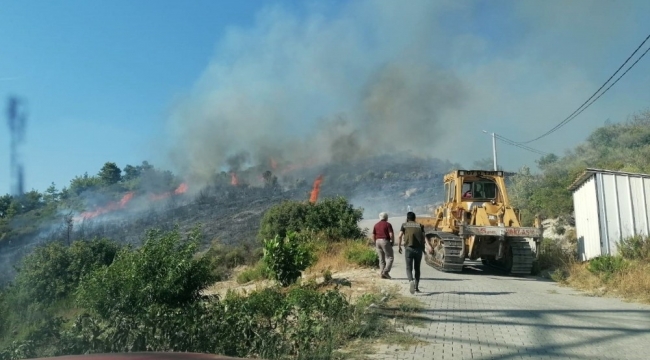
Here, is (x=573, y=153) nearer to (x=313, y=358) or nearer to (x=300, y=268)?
(x=300, y=268)

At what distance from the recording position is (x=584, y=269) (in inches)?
573

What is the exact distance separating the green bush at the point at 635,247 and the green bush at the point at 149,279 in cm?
1140

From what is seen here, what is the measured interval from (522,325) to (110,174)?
70.7 meters

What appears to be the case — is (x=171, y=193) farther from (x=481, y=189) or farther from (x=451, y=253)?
(x=451, y=253)

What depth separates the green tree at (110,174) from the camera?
70.3 meters

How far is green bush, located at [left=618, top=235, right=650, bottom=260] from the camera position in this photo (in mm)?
14141

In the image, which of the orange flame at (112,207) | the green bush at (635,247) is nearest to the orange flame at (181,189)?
the orange flame at (112,207)

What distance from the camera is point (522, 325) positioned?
8797mm

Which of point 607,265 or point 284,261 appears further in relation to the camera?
point 607,265

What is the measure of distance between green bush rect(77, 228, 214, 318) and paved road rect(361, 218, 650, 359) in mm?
2816

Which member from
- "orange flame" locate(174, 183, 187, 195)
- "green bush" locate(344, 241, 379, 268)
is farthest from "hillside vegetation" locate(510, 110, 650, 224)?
"orange flame" locate(174, 183, 187, 195)

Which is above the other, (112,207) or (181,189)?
(181,189)

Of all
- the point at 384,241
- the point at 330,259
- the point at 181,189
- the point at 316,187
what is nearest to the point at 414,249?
the point at 384,241

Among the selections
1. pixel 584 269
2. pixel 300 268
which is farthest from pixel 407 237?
pixel 584 269
